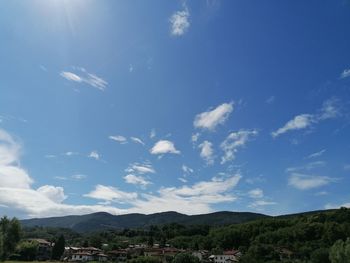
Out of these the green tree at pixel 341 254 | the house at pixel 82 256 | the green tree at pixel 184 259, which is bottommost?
the green tree at pixel 341 254

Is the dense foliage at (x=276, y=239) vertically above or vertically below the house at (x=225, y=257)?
above

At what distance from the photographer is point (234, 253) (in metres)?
140

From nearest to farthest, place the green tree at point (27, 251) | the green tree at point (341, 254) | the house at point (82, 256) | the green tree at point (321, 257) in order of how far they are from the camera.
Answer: the green tree at point (341, 254), the green tree at point (321, 257), the green tree at point (27, 251), the house at point (82, 256)

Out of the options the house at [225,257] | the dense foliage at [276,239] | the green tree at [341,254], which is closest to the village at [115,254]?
the house at [225,257]

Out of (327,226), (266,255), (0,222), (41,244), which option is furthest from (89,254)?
(327,226)

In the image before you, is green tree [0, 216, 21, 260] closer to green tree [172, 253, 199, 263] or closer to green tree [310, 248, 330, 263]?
green tree [172, 253, 199, 263]

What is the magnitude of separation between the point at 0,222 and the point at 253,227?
124 metres

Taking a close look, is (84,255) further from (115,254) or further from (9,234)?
(9,234)

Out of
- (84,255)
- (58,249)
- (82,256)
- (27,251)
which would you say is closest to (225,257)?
(84,255)

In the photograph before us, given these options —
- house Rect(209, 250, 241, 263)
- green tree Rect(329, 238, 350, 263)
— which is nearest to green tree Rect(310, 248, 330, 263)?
green tree Rect(329, 238, 350, 263)

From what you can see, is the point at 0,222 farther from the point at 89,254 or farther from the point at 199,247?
the point at 199,247

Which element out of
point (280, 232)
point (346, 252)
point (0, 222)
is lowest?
point (346, 252)

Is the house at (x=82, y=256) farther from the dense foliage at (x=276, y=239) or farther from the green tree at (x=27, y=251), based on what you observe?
the green tree at (x=27, y=251)

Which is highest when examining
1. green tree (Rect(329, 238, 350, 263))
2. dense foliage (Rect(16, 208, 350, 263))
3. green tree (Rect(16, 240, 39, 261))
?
dense foliage (Rect(16, 208, 350, 263))
